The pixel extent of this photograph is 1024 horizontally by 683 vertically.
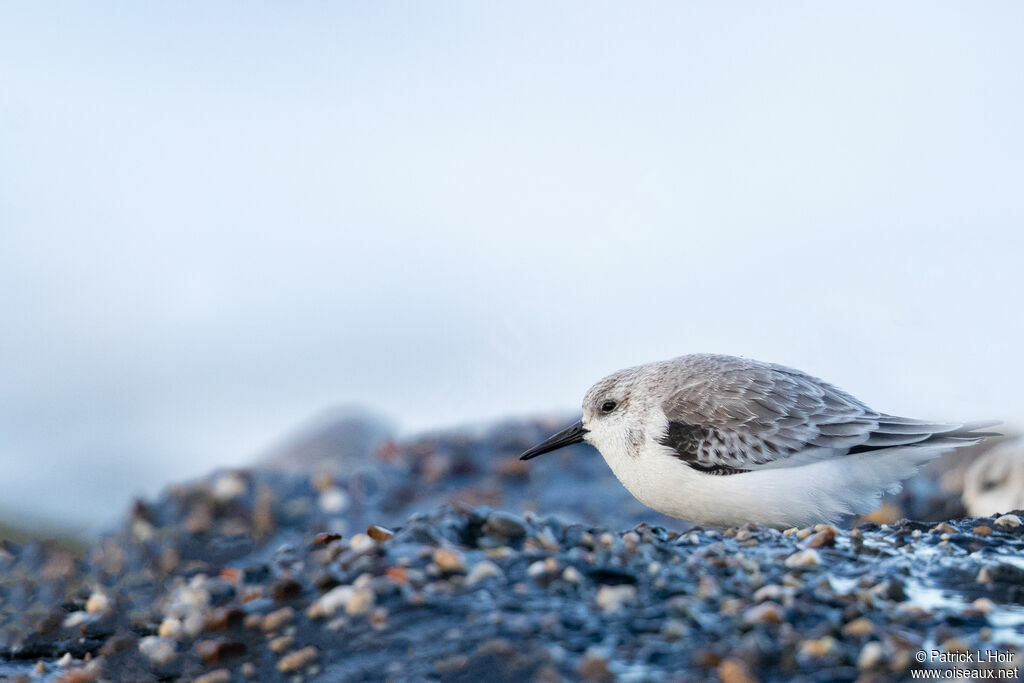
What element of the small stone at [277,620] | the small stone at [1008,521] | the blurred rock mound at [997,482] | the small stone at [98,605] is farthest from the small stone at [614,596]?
the blurred rock mound at [997,482]

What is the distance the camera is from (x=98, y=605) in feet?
16.5

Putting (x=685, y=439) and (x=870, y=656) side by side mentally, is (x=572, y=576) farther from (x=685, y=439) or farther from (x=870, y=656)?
(x=685, y=439)

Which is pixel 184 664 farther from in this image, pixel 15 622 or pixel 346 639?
pixel 15 622

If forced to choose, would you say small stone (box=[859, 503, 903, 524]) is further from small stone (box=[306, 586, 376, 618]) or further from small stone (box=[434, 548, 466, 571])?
small stone (box=[306, 586, 376, 618])

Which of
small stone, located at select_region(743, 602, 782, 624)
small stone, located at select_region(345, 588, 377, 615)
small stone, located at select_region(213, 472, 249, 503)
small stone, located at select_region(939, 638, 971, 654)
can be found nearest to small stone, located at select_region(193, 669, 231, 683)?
small stone, located at select_region(345, 588, 377, 615)

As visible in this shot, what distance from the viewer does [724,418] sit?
211 inches

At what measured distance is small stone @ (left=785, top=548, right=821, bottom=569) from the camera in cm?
430

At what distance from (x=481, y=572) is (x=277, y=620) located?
36.0 inches

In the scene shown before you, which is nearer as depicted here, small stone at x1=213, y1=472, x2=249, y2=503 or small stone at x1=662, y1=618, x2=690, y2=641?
small stone at x1=662, y1=618, x2=690, y2=641

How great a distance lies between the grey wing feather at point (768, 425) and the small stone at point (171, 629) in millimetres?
2850

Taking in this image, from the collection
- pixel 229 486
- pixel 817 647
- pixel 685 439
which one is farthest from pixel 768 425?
pixel 229 486

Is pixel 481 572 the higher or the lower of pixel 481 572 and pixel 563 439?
the lower

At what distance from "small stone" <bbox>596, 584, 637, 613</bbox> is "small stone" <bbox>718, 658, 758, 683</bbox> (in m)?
0.64

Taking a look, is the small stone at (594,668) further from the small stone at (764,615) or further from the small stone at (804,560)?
the small stone at (804,560)
